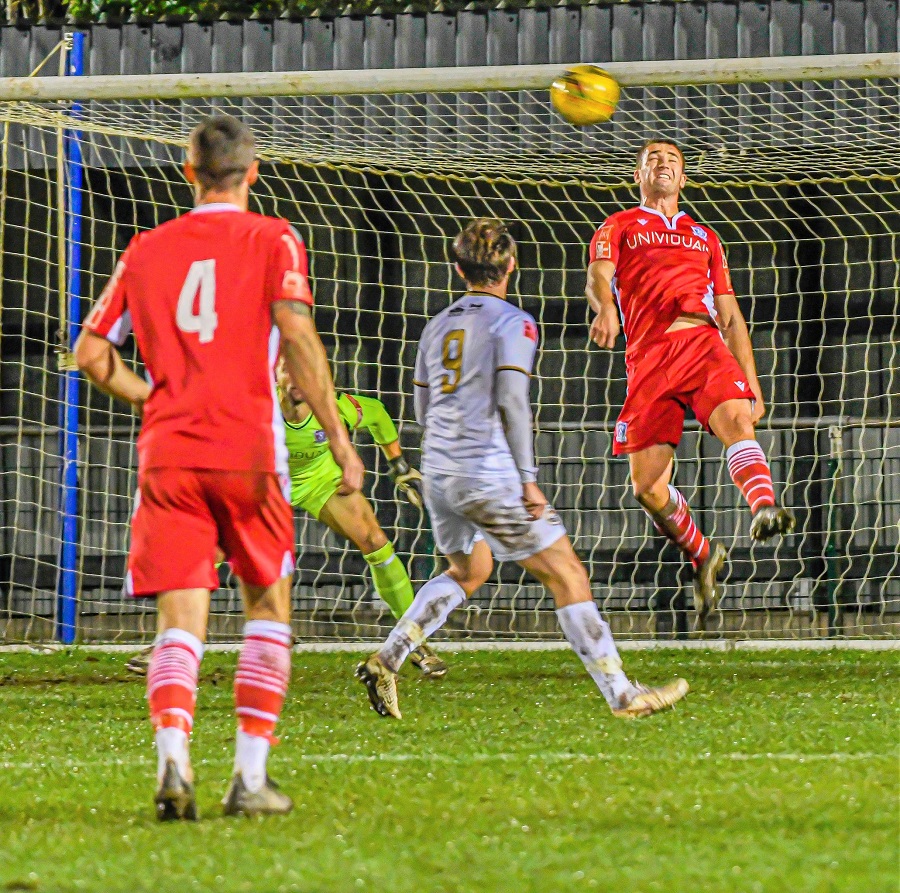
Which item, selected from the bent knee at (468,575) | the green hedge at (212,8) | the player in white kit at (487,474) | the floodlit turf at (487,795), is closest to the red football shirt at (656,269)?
the player in white kit at (487,474)

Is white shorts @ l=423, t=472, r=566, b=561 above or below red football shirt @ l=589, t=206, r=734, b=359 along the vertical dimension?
below

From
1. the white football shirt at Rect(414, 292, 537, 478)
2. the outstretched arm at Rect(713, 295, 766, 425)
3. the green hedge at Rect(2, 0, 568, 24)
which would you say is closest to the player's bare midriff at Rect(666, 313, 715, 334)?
the outstretched arm at Rect(713, 295, 766, 425)

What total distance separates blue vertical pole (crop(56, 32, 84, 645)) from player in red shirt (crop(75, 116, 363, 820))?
5203 millimetres

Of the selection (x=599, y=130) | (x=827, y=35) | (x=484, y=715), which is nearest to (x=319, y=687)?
(x=484, y=715)

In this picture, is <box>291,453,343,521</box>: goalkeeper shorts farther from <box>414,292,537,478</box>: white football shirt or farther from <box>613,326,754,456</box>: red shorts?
<box>414,292,537,478</box>: white football shirt

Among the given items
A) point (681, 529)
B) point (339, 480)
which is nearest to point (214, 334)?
point (681, 529)

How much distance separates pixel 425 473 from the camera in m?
5.47

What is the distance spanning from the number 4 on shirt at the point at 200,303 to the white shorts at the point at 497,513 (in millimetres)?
1865

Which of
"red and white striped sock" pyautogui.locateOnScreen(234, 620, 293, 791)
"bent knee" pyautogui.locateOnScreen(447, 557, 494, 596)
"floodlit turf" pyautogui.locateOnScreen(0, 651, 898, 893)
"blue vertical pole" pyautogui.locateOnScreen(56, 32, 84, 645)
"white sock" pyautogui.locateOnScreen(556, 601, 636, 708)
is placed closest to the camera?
"floodlit turf" pyautogui.locateOnScreen(0, 651, 898, 893)

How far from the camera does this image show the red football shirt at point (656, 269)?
6.53m

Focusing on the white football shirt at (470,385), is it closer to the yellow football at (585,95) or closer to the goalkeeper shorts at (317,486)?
the yellow football at (585,95)

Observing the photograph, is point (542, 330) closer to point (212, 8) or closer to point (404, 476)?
point (404, 476)

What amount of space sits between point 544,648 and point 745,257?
478cm

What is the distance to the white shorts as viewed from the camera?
5.14 meters
